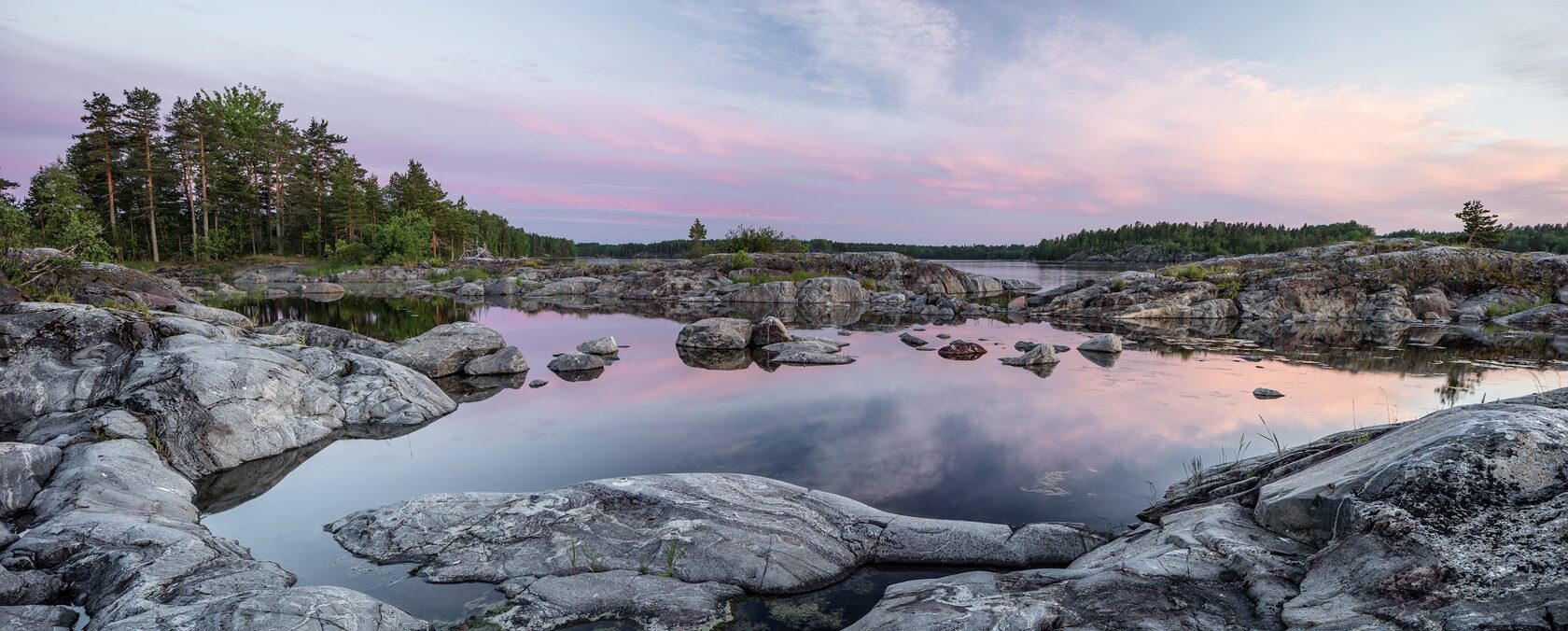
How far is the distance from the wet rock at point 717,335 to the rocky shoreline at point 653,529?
32.9 feet

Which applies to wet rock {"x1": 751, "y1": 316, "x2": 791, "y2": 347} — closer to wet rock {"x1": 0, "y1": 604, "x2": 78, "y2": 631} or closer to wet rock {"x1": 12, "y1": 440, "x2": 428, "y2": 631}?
wet rock {"x1": 12, "y1": 440, "x2": 428, "y2": 631}

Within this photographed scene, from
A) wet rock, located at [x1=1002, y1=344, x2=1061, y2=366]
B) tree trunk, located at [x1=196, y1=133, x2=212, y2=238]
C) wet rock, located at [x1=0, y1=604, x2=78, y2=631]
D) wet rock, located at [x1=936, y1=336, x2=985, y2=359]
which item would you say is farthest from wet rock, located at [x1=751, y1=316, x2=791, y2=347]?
tree trunk, located at [x1=196, y1=133, x2=212, y2=238]

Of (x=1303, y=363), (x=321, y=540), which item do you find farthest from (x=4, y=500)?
(x=1303, y=363)

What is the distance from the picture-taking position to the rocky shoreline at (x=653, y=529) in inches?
172

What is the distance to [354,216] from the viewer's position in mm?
69938

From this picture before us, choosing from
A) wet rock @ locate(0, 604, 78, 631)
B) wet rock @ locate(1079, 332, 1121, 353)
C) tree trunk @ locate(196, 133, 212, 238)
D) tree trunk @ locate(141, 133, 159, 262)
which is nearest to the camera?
wet rock @ locate(0, 604, 78, 631)

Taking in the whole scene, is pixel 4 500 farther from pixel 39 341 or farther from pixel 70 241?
pixel 70 241

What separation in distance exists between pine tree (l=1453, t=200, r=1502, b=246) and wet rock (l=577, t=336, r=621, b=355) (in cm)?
5683

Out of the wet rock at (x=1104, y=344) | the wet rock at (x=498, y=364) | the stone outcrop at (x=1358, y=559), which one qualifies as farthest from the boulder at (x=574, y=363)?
the wet rock at (x=1104, y=344)

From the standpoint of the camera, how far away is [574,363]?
1828 centimetres

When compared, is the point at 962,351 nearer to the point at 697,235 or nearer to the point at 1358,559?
the point at 1358,559

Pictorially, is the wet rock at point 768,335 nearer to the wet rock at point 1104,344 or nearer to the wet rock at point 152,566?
the wet rock at point 1104,344

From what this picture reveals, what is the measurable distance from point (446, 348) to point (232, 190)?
6772cm

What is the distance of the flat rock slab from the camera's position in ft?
21.7
